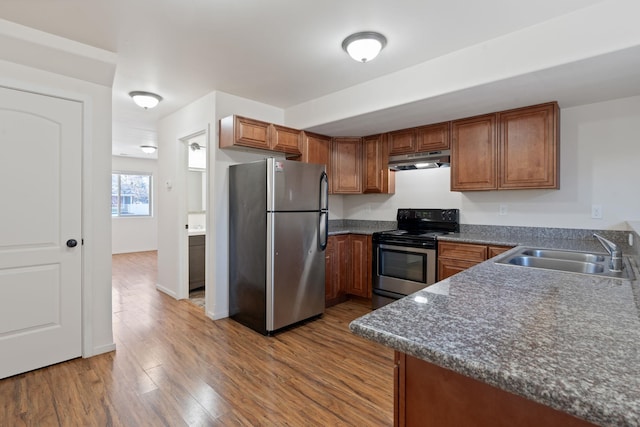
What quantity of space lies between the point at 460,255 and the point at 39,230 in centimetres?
358

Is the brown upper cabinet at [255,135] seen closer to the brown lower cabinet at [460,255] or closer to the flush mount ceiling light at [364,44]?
the flush mount ceiling light at [364,44]

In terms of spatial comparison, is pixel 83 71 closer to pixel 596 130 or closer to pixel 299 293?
pixel 299 293

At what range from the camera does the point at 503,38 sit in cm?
226

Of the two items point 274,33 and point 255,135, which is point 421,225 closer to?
point 255,135

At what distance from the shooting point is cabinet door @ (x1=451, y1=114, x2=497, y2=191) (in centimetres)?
307

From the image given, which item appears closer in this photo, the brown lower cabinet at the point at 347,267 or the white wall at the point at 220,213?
the white wall at the point at 220,213

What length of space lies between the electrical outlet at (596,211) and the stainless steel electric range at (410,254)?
1.17m

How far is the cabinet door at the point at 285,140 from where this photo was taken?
3.51m

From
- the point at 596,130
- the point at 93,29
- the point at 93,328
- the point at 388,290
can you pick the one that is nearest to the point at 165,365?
the point at 93,328

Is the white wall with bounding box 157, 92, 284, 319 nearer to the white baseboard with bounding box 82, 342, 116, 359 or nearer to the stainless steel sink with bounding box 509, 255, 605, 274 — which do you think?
the white baseboard with bounding box 82, 342, 116, 359

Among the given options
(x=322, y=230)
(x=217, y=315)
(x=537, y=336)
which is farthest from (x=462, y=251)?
(x=217, y=315)

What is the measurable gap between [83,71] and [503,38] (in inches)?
128

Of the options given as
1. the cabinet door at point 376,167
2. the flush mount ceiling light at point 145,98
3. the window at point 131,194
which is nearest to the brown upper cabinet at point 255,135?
the flush mount ceiling light at point 145,98

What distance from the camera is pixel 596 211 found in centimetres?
279
